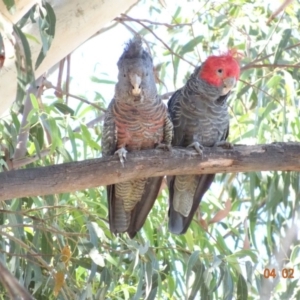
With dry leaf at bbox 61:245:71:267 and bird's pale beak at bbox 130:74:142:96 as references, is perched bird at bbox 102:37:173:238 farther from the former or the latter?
dry leaf at bbox 61:245:71:267

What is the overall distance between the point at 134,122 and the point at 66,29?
37cm

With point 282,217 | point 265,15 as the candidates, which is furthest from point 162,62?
point 282,217

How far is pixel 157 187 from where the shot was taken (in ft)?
7.23

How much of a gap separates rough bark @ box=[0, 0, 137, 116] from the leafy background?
10cm

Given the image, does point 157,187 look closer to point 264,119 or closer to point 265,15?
point 264,119

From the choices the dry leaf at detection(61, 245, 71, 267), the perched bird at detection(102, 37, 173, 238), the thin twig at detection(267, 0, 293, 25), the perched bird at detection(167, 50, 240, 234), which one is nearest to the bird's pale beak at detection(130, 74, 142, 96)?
the perched bird at detection(102, 37, 173, 238)

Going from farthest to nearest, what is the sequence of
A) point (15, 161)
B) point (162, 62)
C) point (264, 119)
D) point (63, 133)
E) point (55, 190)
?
point (162, 62)
point (264, 119)
point (63, 133)
point (15, 161)
point (55, 190)

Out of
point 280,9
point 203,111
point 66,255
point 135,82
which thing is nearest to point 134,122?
point 135,82

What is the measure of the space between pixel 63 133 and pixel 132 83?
511mm

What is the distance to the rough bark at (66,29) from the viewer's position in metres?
1.85

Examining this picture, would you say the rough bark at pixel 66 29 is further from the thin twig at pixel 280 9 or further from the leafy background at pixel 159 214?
the thin twig at pixel 280 9

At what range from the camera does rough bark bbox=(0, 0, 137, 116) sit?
1845mm

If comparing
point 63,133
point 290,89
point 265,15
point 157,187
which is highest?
point 265,15

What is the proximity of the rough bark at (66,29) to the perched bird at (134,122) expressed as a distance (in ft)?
0.42
